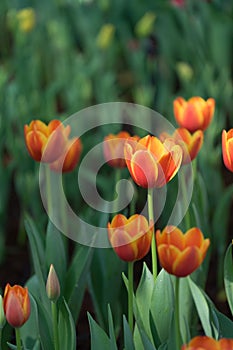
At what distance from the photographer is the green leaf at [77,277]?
59.3 inches

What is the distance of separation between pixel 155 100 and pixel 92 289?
161 centimetres

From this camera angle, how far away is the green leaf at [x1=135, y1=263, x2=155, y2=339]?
1375 millimetres

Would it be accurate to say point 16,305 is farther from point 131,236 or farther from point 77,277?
point 77,277

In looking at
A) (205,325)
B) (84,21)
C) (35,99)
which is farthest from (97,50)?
(205,325)

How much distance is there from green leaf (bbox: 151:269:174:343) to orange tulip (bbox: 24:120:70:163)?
37 centimetres

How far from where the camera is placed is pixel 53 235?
61.2 inches

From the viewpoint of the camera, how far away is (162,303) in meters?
1.34

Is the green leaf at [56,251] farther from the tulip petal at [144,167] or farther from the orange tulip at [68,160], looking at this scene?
the tulip petal at [144,167]

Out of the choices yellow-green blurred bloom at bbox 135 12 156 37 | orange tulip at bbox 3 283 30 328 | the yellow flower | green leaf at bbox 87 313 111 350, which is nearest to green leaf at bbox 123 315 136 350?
green leaf at bbox 87 313 111 350

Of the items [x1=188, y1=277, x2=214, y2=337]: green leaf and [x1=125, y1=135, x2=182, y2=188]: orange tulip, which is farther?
[x1=188, y1=277, x2=214, y2=337]: green leaf

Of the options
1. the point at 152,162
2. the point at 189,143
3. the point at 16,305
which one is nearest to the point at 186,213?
the point at 189,143

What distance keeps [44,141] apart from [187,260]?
49 cm

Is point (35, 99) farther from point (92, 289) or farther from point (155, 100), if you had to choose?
A: point (92, 289)

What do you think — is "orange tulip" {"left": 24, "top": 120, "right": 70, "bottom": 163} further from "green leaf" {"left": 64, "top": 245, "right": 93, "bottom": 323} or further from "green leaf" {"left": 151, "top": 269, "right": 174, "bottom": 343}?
"green leaf" {"left": 151, "top": 269, "right": 174, "bottom": 343}
